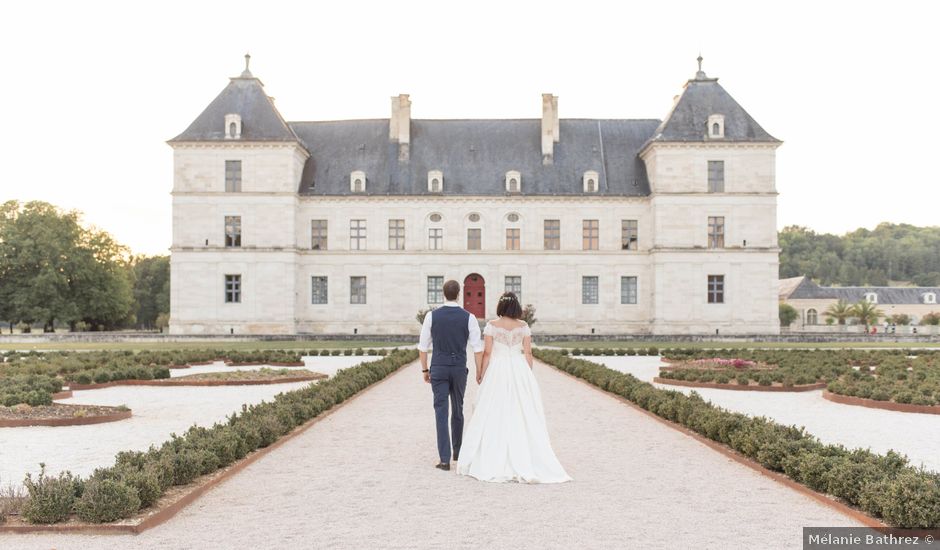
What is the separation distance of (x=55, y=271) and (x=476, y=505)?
5889 cm

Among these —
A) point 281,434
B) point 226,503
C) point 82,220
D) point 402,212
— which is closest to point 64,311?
point 82,220

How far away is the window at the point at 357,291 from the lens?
2083 inches

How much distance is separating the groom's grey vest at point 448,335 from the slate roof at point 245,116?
139 feet

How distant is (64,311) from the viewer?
6019cm

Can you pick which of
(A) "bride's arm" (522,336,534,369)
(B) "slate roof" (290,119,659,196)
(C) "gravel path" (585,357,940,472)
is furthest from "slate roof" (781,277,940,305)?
(A) "bride's arm" (522,336,534,369)

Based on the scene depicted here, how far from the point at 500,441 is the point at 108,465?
4.54m

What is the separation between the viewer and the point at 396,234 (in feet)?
174

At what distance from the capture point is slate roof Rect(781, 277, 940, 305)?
92688 millimetres

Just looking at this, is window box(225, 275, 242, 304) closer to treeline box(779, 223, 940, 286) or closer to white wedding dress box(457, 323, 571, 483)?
white wedding dress box(457, 323, 571, 483)

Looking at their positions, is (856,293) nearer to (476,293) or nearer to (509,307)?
(476,293)

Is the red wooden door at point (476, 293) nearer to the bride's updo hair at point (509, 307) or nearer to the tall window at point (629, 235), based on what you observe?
the tall window at point (629, 235)

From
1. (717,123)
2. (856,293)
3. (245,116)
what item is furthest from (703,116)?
(856,293)

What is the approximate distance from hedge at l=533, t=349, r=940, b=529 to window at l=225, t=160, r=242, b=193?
40.9 m

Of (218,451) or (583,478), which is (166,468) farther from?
(583,478)
